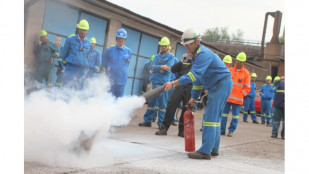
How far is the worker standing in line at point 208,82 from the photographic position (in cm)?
429

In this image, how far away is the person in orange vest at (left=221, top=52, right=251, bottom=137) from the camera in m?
7.29

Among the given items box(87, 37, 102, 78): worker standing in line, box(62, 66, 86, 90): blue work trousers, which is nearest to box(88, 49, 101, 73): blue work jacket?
box(87, 37, 102, 78): worker standing in line

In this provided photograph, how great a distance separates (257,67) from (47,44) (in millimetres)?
15619

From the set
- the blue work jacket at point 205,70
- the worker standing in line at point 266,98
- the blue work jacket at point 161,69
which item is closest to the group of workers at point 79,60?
the blue work jacket at point 161,69

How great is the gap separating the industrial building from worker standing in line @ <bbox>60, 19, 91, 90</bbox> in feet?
2.18

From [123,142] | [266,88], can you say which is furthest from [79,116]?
[266,88]

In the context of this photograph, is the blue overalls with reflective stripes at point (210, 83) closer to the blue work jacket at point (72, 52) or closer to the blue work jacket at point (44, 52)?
the blue work jacket at point (72, 52)

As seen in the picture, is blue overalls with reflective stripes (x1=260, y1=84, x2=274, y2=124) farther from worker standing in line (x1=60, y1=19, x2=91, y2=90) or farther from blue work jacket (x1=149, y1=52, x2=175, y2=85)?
worker standing in line (x1=60, y1=19, x2=91, y2=90)

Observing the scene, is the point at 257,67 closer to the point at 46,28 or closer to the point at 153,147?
the point at 46,28

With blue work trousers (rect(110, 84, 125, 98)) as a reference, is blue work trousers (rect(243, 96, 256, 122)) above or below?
below

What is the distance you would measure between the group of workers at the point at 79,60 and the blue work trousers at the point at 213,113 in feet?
8.36

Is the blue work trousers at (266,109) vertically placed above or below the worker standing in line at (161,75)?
below

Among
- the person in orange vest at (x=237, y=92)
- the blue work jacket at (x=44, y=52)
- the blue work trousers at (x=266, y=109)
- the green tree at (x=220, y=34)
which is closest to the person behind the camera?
the blue work jacket at (x=44, y=52)

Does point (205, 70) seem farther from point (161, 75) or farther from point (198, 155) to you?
point (161, 75)
